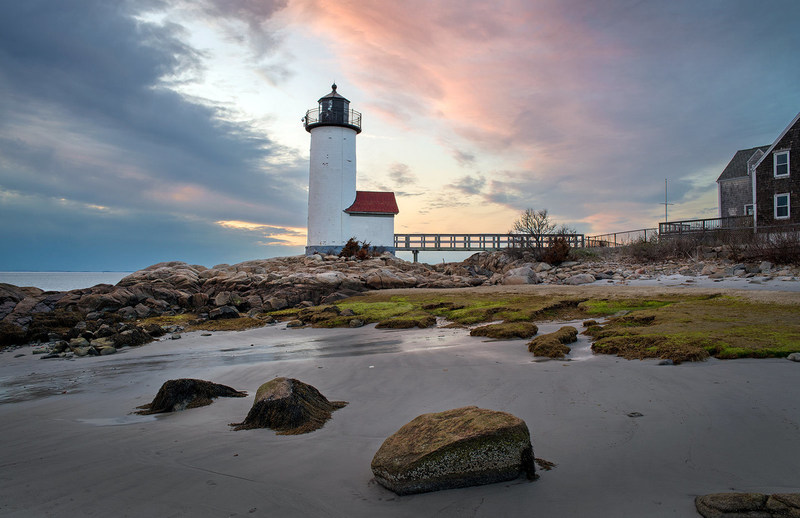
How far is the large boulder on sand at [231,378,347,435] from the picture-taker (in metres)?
3.74

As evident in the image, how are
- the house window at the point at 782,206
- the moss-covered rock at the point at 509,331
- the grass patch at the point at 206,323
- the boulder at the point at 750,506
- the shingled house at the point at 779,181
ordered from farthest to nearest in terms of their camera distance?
the house window at the point at 782,206, the shingled house at the point at 779,181, the grass patch at the point at 206,323, the moss-covered rock at the point at 509,331, the boulder at the point at 750,506

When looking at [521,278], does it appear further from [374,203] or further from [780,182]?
[780,182]

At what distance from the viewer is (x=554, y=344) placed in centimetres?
604

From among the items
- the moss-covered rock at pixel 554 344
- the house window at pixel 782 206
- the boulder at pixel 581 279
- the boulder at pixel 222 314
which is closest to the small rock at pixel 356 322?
the moss-covered rock at pixel 554 344

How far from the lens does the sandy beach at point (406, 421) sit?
2480 millimetres

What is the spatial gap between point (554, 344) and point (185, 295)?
1554 cm

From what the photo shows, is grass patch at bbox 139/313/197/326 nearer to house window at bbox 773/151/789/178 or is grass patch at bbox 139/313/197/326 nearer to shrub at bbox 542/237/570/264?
shrub at bbox 542/237/570/264

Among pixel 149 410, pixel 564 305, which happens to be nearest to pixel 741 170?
pixel 564 305

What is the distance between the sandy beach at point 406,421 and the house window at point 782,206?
27883 mm

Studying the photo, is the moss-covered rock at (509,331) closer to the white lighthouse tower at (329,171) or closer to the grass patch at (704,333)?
the grass patch at (704,333)

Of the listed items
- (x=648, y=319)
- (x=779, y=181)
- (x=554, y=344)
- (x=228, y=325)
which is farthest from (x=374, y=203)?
(x=554, y=344)

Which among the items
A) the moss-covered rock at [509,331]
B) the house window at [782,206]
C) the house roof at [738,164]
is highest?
the house roof at [738,164]

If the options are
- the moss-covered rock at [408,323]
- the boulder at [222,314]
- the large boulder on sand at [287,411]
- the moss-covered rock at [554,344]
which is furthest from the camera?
the boulder at [222,314]

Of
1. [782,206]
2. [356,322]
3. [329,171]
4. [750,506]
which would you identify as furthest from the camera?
[329,171]
